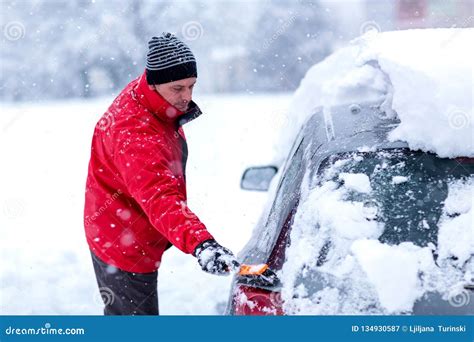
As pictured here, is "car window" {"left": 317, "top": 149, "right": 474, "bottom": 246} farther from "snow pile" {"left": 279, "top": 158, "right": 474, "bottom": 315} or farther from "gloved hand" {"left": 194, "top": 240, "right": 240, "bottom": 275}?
"gloved hand" {"left": 194, "top": 240, "right": 240, "bottom": 275}

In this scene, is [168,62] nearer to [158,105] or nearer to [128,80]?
[158,105]

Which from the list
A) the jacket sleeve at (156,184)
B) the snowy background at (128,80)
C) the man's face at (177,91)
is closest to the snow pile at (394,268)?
the snowy background at (128,80)

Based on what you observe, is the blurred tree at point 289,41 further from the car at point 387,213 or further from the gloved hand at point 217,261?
the gloved hand at point 217,261

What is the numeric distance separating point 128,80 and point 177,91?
18.0 meters

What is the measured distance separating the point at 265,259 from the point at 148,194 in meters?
0.56

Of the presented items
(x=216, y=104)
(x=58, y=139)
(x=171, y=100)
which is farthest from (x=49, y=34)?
(x=171, y=100)

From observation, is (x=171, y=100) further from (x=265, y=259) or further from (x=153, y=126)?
(x=265, y=259)

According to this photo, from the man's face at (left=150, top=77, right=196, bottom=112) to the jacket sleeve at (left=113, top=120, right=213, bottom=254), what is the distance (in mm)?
181

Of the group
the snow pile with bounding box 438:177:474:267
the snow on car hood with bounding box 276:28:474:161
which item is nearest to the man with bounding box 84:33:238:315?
the snow pile with bounding box 438:177:474:267

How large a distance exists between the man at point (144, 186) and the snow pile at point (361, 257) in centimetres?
35

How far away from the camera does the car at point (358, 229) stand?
2.19m

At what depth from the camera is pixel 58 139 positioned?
42.0 ft

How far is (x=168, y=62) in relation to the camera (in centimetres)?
314

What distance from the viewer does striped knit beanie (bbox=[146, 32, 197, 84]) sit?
10.3 feet
